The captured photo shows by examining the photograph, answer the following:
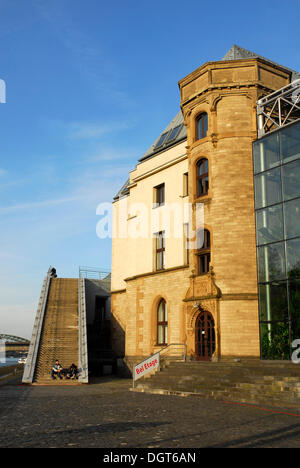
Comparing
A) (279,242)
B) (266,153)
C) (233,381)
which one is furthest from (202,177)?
(233,381)

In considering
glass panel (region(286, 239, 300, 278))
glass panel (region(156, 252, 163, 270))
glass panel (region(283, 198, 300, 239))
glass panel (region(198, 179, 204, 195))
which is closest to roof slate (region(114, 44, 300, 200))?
glass panel (region(198, 179, 204, 195))

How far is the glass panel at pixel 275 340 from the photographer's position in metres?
21.6

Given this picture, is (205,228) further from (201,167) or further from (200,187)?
(201,167)

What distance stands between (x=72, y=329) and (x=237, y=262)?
15.3 metres

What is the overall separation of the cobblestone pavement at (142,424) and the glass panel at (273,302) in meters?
6.56

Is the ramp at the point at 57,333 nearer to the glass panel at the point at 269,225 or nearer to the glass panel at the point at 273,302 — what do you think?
the glass panel at the point at 273,302

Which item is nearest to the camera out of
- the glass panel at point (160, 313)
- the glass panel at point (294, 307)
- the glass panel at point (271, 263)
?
the glass panel at point (294, 307)

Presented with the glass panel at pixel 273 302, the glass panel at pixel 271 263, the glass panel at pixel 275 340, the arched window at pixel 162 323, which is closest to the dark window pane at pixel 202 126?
the glass panel at pixel 271 263

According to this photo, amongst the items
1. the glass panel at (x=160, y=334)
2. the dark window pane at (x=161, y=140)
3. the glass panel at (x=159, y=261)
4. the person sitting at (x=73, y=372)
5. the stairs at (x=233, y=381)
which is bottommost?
the person sitting at (x=73, y=372)

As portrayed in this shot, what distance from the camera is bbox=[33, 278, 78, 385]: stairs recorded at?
95.8ft

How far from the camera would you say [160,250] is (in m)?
32.1

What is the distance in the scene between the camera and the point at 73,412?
1434 cm

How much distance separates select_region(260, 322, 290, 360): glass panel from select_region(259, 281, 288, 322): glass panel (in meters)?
0.35

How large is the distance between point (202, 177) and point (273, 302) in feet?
29.2
